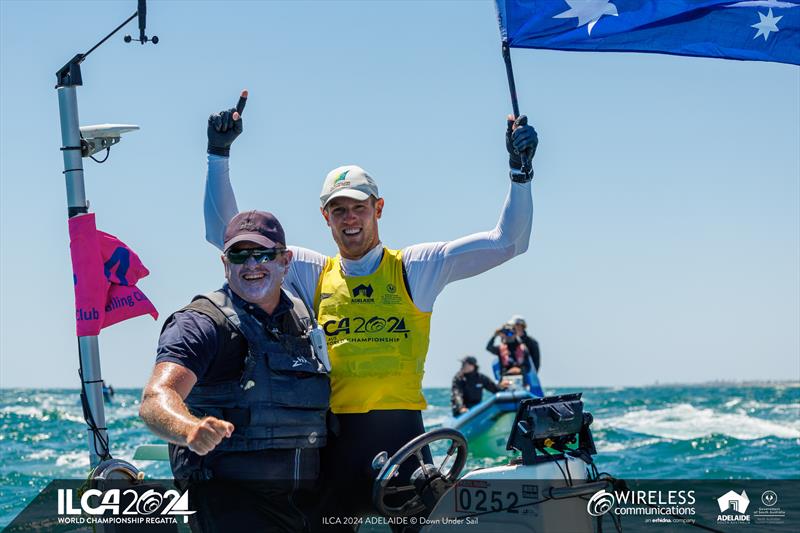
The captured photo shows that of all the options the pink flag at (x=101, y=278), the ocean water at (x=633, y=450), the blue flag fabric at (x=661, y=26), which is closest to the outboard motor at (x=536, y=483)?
the pink flag at (x=101, y=278)

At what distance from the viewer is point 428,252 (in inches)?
189

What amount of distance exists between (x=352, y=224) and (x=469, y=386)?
14635 mm

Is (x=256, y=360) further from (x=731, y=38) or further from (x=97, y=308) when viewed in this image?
(x=731, y=38)

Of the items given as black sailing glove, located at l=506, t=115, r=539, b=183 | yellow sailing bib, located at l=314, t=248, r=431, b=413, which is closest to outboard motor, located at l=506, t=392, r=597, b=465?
yellow sailing bib, located at l=314, t=248, r=431, b=413

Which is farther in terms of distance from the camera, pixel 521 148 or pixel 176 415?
pixel 521 148

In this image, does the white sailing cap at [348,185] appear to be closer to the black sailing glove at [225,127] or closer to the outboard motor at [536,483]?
the black sailing glove at [225,127]

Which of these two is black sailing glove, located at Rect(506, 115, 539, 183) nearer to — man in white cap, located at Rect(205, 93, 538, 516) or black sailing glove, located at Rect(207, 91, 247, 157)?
man in white cap, located at Rect(205, 93, 538, 516)

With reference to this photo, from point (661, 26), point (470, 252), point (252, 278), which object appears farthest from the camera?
point (661, 26)

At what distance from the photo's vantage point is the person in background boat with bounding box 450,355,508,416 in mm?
19000

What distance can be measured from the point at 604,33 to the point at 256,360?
126 inches

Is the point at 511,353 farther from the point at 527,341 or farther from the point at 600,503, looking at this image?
the point at 600,503

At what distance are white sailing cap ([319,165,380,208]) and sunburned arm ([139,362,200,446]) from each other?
124 centimetres

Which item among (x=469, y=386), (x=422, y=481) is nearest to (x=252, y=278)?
(x=422, y=481)

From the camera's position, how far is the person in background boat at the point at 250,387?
12.9 feet
